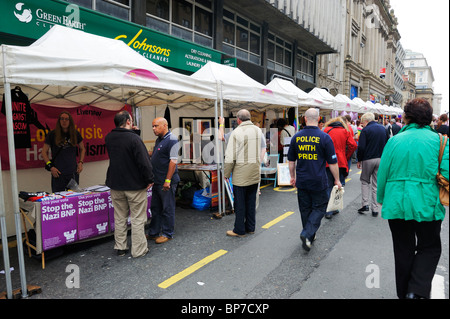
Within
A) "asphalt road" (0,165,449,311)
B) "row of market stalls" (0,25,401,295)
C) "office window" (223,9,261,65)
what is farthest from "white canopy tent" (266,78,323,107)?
"asphalt road" (0,165,449,311)

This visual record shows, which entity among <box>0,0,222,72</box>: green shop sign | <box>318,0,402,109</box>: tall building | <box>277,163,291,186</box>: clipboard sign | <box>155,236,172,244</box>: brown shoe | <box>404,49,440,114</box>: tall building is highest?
<box>404,49,440,114</box>: tall building

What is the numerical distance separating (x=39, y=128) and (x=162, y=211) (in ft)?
8.59

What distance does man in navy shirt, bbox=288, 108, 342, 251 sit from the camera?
165 inches

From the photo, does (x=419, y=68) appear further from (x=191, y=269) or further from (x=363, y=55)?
(x=191, y=269)

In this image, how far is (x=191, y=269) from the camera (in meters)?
3.80

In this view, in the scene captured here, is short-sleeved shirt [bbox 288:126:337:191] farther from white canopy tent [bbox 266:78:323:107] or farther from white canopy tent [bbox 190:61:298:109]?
white canopy tent [bbox 266:78:323:107]

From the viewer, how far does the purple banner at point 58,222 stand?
3.94m

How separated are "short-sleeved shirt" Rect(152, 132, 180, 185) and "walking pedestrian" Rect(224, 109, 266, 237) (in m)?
0.83

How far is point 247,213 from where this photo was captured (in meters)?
5.00

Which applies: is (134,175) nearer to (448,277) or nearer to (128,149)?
(128,149)

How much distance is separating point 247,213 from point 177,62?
6407 millimetres

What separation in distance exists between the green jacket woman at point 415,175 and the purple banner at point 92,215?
3707mm

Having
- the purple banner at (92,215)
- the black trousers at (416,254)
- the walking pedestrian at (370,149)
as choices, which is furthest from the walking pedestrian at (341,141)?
the purple banner at (92,215)

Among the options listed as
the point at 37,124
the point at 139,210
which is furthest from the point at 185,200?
the point at 37,124
